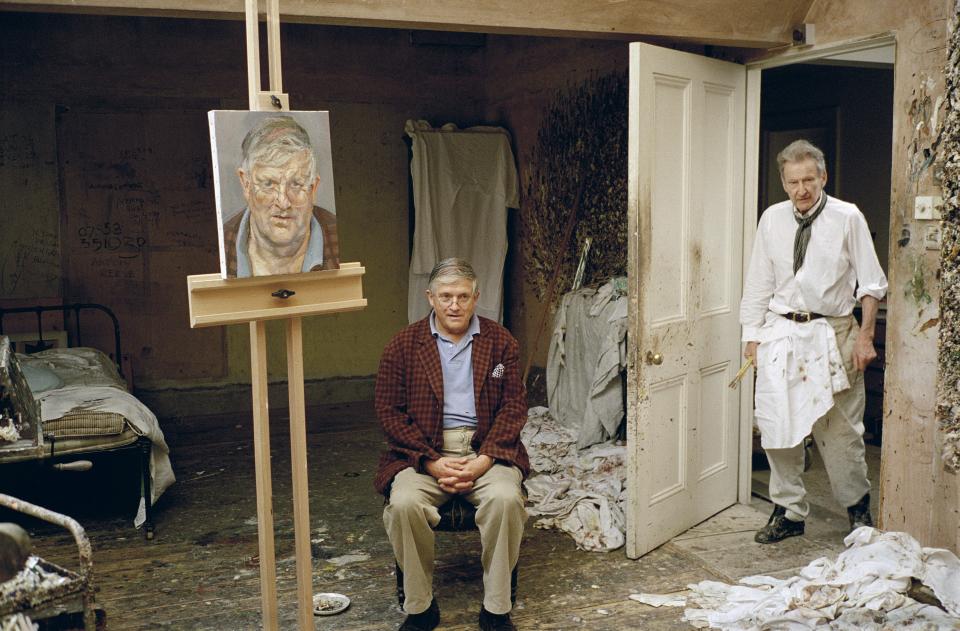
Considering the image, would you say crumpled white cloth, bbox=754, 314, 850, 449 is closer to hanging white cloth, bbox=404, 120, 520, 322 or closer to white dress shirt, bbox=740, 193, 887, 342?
white dress shirt, bbox=740, 193, 887, 342

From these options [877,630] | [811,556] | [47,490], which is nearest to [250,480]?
[47,490]

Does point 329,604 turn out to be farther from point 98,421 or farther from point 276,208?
point 276,208

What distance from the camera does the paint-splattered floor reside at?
3.58 meters

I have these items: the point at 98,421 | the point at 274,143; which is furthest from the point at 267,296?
the point at 98,421

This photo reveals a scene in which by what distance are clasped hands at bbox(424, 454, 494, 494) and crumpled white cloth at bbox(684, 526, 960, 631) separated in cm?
98

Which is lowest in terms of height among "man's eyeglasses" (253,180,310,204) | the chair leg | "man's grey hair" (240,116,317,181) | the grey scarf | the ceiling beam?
the chair leg

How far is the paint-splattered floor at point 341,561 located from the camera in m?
3.58

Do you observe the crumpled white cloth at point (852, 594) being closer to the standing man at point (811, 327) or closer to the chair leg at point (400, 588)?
the standing man at point (811, 327)

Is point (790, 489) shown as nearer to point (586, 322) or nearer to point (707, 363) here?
point (707, 363)

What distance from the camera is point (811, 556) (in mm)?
4098

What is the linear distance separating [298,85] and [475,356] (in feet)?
13.8

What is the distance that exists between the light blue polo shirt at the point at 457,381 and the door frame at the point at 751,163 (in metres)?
1.77

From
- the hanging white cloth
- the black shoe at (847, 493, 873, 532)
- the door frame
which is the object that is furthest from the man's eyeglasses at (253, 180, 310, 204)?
the hanging white cloth

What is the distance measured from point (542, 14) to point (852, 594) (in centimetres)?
258
